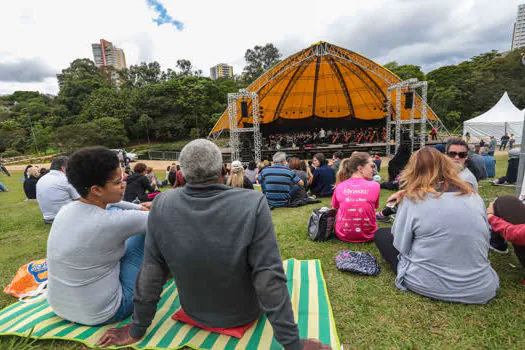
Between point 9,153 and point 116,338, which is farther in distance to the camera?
point 9,153

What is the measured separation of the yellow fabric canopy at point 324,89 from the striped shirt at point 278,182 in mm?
9685

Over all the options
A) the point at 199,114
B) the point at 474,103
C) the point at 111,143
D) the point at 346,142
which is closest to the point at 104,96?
the point at 111,143

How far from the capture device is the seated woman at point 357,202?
2873 mm

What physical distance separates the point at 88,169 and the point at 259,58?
41573 millimetres

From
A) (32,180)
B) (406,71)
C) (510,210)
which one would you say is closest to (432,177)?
(510,210)

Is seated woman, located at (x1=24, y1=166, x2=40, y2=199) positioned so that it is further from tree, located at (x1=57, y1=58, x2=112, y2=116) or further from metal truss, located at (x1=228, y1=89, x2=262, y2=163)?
tree, located at (x1=57, y1=58, x2=112, y2=116)

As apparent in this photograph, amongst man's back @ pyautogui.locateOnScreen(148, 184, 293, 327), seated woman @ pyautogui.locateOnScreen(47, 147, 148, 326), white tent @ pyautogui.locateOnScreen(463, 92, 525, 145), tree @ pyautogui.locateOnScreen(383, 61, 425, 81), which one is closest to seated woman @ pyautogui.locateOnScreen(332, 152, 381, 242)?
man's back @ pyautogui.locateOnScreen(148, 184, 293, 327)

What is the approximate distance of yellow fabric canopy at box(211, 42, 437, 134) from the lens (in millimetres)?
13312

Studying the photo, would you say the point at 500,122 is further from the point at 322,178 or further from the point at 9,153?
the point at 9,153

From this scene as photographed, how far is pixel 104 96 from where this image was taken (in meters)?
33.0

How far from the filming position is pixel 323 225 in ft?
10.4

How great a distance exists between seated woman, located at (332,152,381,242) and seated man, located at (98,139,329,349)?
179 cm

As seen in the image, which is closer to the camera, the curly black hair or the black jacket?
the curly black hair

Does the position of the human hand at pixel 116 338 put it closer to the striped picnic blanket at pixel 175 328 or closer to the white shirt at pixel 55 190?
the striped picnic blanket at pixel 175 328
